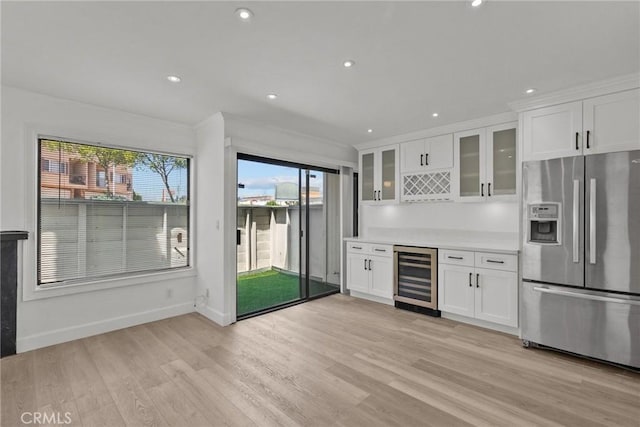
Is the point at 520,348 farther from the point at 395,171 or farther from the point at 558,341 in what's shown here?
the point at 395,171

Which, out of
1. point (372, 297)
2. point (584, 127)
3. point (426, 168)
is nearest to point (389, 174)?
point (426, 168)

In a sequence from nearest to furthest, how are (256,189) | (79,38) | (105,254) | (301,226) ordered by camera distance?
1. (79,38)
2. (105,254)
3. (256,189)
4. (301,226)

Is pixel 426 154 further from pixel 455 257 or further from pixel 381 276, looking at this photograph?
pixel 381 276

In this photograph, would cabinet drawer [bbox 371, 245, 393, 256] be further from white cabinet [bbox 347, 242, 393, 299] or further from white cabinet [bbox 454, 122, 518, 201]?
white cabinet [bbox 454, 122, 518, 201]

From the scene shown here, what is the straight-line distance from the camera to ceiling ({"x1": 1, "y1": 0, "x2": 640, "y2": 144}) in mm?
1811

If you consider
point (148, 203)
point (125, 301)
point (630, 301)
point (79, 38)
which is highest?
point (79, 38)

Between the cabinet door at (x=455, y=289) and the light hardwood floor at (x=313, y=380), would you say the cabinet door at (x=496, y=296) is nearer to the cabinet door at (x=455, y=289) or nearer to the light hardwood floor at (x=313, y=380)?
the cabinet door at (x=455, y=289)

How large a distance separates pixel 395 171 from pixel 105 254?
4.03m

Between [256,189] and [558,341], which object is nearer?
[558,341]

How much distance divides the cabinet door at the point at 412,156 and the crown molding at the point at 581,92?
1.30 metres

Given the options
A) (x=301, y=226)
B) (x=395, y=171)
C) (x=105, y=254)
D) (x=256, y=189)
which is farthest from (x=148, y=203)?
(x=395, y=171)

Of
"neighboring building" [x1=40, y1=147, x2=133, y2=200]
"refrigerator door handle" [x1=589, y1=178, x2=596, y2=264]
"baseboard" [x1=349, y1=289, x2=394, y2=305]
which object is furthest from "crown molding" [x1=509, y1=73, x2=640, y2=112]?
"neighboring building" [x1=40, y1=147, x2=133, y2=200]

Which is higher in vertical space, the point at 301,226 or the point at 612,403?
the point at 301,226

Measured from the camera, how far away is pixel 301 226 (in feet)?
15.3
